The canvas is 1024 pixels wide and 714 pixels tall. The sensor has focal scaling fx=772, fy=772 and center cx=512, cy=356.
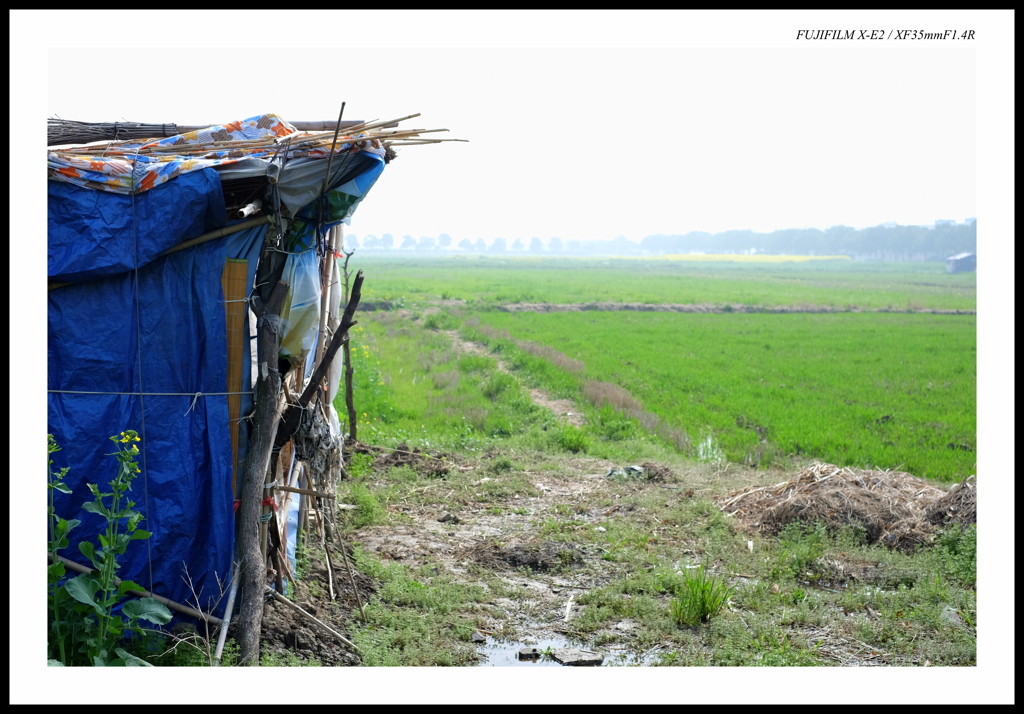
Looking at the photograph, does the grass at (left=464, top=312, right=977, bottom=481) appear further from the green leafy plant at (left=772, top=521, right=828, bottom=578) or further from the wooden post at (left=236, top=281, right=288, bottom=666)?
the wooden post at (left=236, top=281, right=288, bottom=666)

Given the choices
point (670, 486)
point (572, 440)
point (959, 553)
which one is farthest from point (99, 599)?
point (572, 440)

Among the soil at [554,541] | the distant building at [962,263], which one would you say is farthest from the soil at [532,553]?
the distant building at [962,263]

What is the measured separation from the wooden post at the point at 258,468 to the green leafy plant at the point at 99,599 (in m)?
0.51

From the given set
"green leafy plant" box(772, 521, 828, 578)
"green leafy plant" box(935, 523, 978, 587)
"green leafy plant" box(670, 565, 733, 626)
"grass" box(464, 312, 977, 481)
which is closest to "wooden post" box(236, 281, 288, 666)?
"green leafy plant" box(670, 565, 733, 626)

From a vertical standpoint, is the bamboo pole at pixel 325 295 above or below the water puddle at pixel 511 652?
above

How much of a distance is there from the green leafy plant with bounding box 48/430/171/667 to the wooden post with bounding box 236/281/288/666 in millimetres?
506

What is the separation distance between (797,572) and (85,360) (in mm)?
5840

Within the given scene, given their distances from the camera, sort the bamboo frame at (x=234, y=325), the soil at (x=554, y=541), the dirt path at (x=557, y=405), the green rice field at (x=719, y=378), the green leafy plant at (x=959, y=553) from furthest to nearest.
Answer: the dirt path at (x=557, y=405) → the green rice field at (x=719, y=378) → the green leafy plant at (x=959, y=553) → the soil at (x=554, y=541) → the bamboo frame at (x=234, y=325)

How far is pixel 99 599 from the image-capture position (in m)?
4.59

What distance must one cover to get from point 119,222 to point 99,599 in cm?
228

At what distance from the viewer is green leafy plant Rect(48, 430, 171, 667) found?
13.7ft

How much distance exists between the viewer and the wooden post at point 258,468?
4.82m

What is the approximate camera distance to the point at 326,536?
6.95 metres

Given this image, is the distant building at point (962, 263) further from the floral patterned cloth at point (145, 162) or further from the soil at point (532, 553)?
the floral patterned cloth at point (145, 162)
